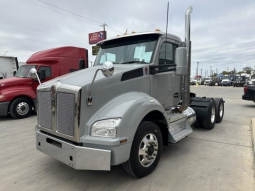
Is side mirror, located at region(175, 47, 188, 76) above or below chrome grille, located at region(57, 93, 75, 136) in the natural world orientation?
above

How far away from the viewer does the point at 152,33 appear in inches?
142

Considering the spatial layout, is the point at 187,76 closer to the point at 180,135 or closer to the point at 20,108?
the point at 180,135

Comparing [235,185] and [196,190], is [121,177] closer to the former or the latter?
[196,190]

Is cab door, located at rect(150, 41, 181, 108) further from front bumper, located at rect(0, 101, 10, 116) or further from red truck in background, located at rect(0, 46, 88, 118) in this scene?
front bumper, located at rect(0, 101, 10, 116)

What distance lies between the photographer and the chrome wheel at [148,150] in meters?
2.93

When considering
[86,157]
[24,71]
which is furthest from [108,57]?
[24,71]

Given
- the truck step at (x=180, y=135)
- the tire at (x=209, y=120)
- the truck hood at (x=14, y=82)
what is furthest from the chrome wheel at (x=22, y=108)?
the tire at (x=209, y=120)

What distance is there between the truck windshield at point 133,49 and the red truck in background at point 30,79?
10.2 ft

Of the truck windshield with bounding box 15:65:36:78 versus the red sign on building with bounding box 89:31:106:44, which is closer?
the truck windshield with bounding box 15:65:36:78

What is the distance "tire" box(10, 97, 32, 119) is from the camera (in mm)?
7559

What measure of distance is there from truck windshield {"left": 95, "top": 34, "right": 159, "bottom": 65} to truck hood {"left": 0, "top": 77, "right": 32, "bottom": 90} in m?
5.63

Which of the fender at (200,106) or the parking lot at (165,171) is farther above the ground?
the fender at (200,106)

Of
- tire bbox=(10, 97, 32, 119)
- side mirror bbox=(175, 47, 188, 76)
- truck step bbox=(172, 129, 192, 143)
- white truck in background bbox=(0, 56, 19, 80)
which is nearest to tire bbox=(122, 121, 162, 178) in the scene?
truck step bbox=(172, 129, 192, 143)

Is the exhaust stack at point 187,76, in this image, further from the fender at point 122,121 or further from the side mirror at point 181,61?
the fender at point 122,121
